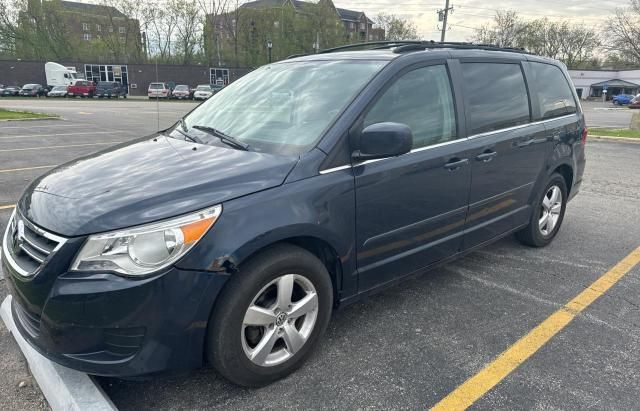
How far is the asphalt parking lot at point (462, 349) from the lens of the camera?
94.9 inches

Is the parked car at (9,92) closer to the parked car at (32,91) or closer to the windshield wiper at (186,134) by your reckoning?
the parked car at (32,91)

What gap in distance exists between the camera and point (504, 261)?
169 inches

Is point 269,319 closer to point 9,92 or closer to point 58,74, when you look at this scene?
point 9,92

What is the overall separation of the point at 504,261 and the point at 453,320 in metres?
1.37

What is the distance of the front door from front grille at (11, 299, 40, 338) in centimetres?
168

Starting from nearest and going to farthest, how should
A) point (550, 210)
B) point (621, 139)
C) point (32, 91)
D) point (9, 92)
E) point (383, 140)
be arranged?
1. point (383, 140)
2. point (550, 210)
3. point (621, 139)
4. point (9, 92)
5. point (32, 91)

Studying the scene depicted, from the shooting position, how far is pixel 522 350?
2.86 metres

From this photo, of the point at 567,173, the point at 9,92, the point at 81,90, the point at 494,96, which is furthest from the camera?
the point at 9,92

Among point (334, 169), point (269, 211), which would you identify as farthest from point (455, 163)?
point (269, 211)

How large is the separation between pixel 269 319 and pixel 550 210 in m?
3.43

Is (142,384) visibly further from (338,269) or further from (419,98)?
(419,98)

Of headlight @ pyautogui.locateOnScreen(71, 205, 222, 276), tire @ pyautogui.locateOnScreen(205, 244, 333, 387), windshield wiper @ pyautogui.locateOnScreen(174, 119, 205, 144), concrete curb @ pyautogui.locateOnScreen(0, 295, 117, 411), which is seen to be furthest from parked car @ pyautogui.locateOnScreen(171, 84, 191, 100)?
headlight @ pyautogui.locateOnScreen(71, 205, 222, 276)

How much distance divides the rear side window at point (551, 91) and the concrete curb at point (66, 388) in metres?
4.10

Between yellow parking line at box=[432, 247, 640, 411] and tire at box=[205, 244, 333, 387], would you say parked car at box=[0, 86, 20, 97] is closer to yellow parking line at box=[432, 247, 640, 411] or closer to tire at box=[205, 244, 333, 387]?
tire at box=[205, 244, 333, 387]
